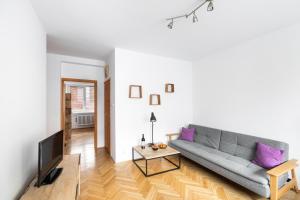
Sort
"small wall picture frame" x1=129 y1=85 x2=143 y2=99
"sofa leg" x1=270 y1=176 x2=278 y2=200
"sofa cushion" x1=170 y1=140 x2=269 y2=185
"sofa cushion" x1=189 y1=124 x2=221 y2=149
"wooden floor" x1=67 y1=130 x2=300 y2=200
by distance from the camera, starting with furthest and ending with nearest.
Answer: "small wall picture frame" x1=129 y1=85 x2=143 y2=99 → "sofa cushion" x1=189 y1=124 x2=221 y2=149 → "wooden floor" x1=67 y1=130 x2=300 y2=200 → "sofa cushion" x1=170 y1=140 x2=269 y2=185 → "sofa leg" x1=270 y1=176 x2=278 y2=200

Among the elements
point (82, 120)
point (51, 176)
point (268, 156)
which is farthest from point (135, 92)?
point (82, 120)

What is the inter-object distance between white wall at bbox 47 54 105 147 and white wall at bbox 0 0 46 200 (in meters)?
1.81

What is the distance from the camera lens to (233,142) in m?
2.83

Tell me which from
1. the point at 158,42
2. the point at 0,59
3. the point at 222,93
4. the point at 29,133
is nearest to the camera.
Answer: the point at 0,59

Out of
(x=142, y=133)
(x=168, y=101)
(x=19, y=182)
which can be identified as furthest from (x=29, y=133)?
(x=168, y=101)

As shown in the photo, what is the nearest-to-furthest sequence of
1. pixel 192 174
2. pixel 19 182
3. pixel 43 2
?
1. pixel 19 182
2. pixel 43 2
3. pixel 192 174

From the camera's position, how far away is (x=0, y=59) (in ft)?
3.54

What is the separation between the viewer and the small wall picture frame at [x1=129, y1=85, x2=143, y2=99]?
333cm

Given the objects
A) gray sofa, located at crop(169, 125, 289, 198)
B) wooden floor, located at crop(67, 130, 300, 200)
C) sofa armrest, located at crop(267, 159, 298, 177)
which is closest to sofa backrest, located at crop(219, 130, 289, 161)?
gray sofa, located at crop(169, 125, 289, 198)

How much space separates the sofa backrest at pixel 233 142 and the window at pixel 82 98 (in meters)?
5.84

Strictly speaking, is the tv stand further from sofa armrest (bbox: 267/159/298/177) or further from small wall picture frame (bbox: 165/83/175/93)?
small wall picture frame (bbox: 165/83/175/93)

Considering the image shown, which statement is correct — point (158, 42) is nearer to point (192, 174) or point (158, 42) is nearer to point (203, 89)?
point (203, 89)

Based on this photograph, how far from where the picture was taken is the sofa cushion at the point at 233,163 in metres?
1.93

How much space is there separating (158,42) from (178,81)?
149 cm
